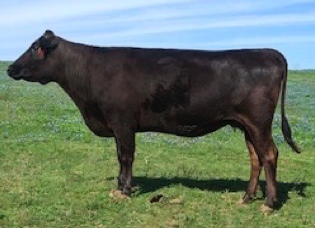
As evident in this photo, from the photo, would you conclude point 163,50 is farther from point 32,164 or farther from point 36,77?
point 32,164

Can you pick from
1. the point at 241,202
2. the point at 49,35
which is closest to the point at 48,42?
the point at 49,35

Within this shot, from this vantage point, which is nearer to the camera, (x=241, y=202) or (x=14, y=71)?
(x=241, y=202)

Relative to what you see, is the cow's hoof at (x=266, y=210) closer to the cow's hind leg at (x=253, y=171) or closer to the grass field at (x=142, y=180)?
the grass field at (x=142, y=180)

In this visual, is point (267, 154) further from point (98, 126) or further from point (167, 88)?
point (98, 126)

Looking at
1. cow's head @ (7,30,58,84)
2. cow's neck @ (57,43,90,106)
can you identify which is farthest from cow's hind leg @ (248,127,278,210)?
cow's head @ (7,30,58,84)

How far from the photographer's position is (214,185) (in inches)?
447

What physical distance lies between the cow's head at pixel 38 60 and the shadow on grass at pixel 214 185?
9.86 feet

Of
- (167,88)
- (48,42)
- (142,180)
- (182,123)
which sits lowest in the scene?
(142,180)

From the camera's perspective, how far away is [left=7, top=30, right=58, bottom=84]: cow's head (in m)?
10.3

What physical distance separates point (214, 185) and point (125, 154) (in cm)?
238

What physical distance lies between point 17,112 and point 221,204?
1463 cm

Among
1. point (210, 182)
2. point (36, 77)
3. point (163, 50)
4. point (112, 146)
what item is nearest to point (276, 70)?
point (163, 50)

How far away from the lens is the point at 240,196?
406 inches

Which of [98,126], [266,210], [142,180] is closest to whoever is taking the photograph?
[266,210]
